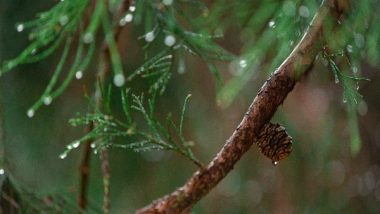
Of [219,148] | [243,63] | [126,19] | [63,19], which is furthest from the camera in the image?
[219,148]

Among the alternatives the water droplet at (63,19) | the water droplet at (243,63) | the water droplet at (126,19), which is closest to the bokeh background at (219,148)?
the water droplet at (126,19)

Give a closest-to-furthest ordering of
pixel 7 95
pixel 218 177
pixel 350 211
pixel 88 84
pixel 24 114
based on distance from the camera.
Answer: pixel 218 177 < pixel 7 95 < pixel 24 114 < pixel 88 84 < pixel 350 211

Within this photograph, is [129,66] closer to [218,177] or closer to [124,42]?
[124,42]

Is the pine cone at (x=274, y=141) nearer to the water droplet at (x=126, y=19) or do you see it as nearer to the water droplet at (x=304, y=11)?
the water droplet at (x=304, y=11)

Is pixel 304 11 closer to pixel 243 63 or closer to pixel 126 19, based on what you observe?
pixel 243 63

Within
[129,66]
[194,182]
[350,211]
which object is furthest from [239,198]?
[194,182]

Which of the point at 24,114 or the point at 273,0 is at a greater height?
the point at 273,0

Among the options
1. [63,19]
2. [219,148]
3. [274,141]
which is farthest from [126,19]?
[219,148]
